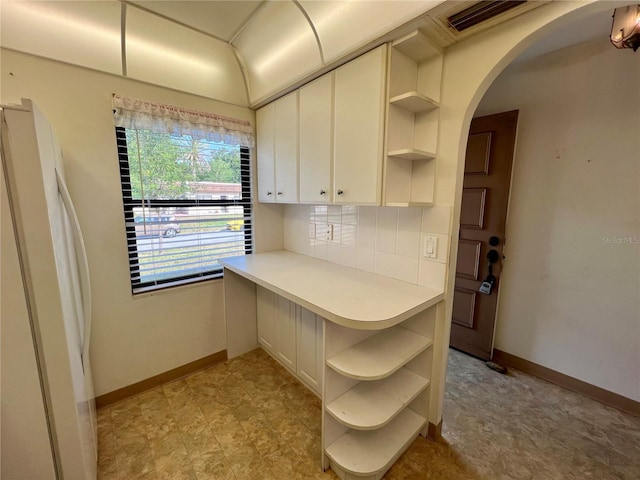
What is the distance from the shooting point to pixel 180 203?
6.48 feet

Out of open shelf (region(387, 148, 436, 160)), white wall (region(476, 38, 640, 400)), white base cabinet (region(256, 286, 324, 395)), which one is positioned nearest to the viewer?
open shelf (region(387, 148, 436, 160))

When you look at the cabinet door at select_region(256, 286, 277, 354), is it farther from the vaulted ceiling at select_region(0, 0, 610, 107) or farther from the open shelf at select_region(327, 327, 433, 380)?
the vaulted ceiling at select_region(0, 0, 610, 107)

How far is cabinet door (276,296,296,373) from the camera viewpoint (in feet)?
6.64

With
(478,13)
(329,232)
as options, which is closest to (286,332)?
(329,232)

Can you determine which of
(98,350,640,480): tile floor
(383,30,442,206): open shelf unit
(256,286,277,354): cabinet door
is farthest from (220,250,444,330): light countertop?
(98,350,640,480): tile floor

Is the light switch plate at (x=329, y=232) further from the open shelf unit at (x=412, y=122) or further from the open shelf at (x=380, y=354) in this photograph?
the open shelf at (x=380, y=354)

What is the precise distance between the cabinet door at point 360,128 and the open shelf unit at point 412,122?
0.17ft

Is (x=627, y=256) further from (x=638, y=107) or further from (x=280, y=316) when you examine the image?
(x=280, y=316)

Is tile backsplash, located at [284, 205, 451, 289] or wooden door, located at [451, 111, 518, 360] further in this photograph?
wooden door, located at [451, 111, 518, 360]

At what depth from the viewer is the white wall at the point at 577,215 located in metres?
1.71

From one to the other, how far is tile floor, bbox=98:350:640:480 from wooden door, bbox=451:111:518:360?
1.41 ft

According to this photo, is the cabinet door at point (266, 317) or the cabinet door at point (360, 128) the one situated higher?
→ the cabinet door at point (360, 128)

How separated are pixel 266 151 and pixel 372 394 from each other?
183 cm

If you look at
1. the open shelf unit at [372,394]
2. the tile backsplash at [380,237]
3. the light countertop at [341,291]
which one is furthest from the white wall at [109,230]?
the open shelf unit at [372,394]
